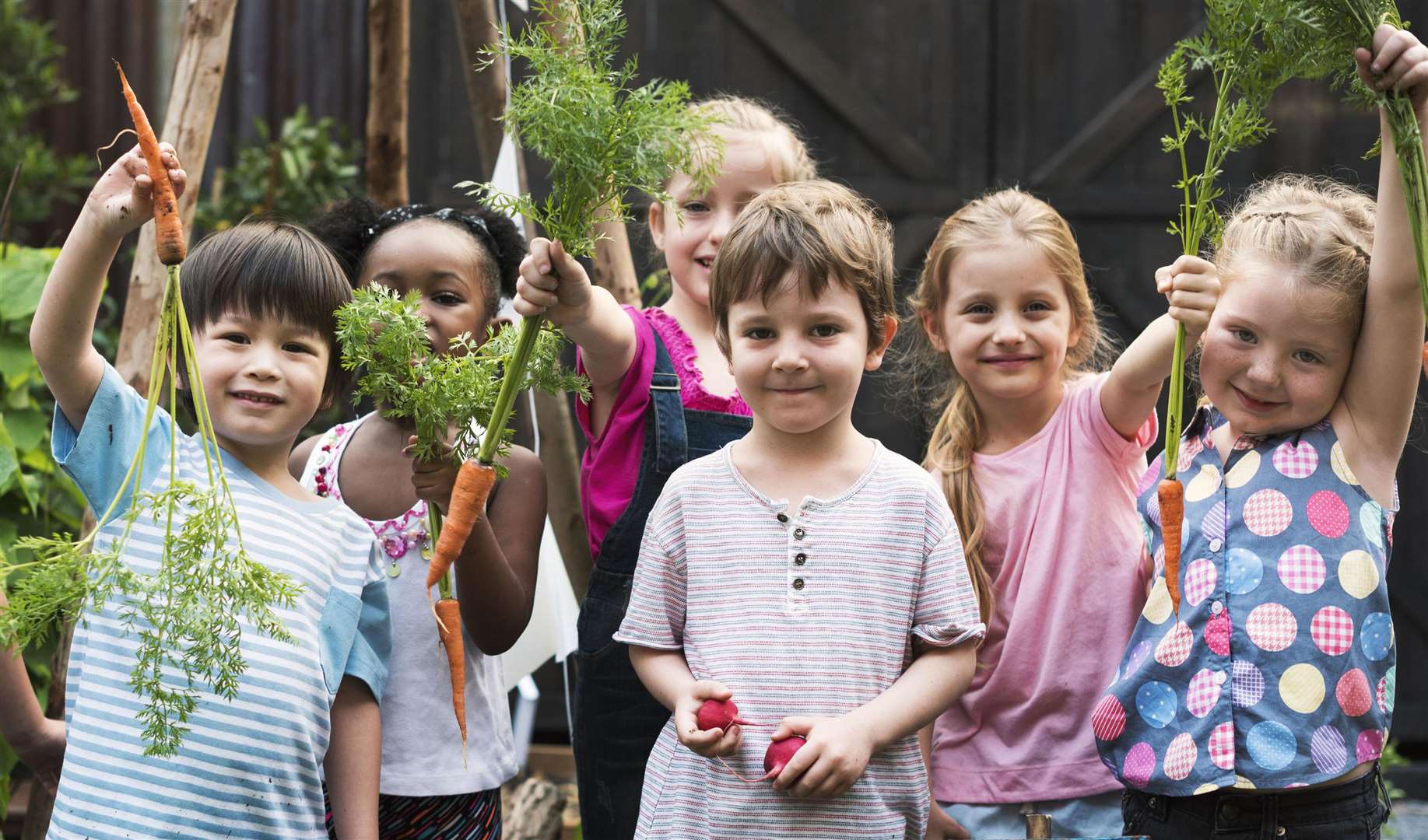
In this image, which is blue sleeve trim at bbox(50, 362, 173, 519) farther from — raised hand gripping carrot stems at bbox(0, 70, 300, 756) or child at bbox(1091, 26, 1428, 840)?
child at bbox(1091, 26, 1428, 840)

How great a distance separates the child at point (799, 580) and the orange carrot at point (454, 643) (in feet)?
0.99

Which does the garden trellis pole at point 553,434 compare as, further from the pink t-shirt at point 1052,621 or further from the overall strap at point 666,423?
the pink t-shirt at point 1052,621

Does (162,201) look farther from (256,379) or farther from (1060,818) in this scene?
(1060,818)

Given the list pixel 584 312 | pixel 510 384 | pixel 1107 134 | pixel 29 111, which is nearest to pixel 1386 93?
pixel 584 312

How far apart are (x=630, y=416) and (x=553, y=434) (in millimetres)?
1107

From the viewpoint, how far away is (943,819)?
7.97 feet

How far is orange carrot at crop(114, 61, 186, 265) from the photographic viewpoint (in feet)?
5.94

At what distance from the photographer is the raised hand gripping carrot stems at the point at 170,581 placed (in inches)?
69.3

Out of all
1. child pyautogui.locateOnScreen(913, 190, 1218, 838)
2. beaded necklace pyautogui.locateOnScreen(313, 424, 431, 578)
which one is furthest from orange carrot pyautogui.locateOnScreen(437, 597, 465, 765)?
child pyautogui.locateOnScreen(913, 190, 1218, 838)

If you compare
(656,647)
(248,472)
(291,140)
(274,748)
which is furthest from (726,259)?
(291,140)

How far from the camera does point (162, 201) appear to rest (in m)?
1.84

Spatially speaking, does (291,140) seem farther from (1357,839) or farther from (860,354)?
(1357,839)

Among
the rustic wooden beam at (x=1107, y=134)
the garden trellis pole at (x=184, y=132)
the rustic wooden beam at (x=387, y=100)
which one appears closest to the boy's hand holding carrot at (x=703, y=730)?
the garden trellis pole at (x=184, y=132)

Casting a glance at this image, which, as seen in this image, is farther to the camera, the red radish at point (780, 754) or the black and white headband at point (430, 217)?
the black and white headband at point (430, 217)
